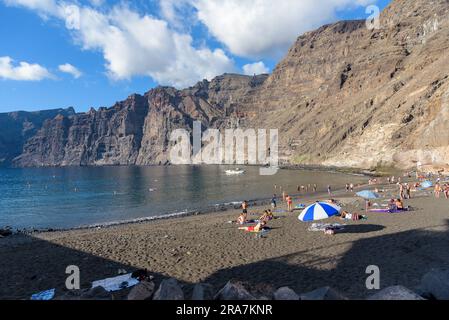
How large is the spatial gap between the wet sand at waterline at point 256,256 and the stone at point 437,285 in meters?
3.10

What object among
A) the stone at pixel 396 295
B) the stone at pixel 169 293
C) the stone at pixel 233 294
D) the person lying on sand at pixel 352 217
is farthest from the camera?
the person lying on sand at pixel 352 217

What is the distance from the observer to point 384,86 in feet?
401

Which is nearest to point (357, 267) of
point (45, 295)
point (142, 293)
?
point (142, 293)

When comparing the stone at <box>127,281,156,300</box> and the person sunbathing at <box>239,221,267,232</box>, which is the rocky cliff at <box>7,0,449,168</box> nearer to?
the person sunbathing at <box>239,221,267,232</box>

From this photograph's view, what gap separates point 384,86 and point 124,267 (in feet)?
420

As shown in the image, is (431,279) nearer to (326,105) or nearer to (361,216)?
(361,216)

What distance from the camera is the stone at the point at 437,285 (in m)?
6.32

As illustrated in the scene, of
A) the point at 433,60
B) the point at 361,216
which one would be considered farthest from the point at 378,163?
the point at 361,216

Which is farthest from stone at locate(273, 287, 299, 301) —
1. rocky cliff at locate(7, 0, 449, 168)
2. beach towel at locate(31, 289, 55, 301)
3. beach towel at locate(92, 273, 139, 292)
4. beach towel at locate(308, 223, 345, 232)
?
rocky cliff at locate(7, 0, 449, 168)

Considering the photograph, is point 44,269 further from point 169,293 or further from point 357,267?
point 357,267

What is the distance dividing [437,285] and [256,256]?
9.65 metres

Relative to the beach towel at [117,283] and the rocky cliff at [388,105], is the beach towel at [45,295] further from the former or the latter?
the rocky cliff at [388,105]

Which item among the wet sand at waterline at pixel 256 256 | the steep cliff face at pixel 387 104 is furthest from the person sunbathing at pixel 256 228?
the steep cliff face at pixel 387 104

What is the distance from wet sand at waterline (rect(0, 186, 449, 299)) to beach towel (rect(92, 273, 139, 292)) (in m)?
0.85
